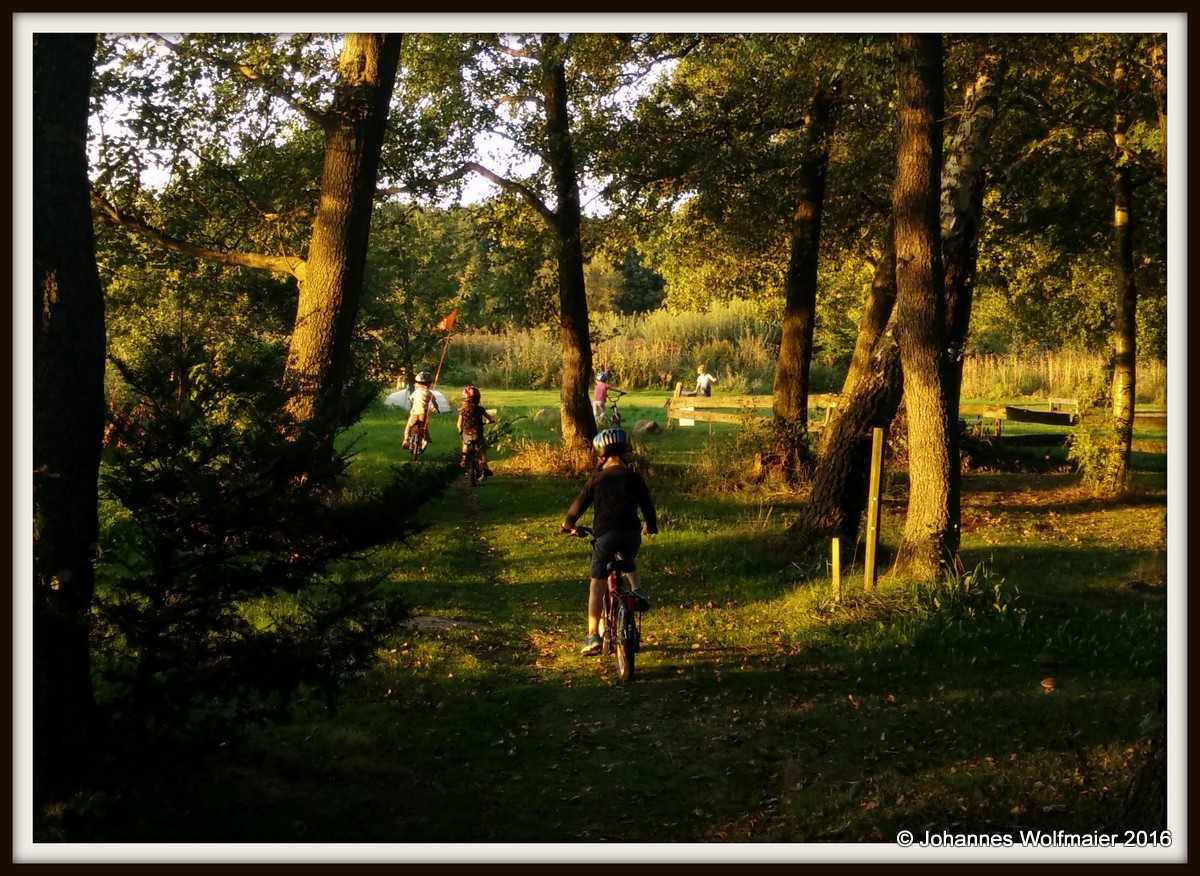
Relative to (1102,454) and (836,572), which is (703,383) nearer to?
(1102,454)

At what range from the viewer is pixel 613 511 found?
9859mm

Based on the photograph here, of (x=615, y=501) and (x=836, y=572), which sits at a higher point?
(x=615, y=501)

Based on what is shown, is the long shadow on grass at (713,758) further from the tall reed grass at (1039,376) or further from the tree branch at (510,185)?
the tall reed grass at (1039,376)

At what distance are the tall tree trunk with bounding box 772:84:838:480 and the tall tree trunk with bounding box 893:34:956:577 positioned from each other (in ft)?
23.5

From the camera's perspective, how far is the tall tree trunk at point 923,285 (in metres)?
11.5

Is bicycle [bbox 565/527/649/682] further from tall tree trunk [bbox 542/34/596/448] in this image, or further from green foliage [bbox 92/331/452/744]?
tall tree trunk [bbox 542/34/596/448]

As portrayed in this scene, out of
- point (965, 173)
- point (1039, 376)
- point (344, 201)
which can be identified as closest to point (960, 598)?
point (965, 173)

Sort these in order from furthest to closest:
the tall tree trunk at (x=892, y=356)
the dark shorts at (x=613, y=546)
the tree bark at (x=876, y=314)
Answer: the tree bark at (x=876, y=314) < the tall tree trunk at (x=892, y=356) < the dark shorts at (x=613, y=546)

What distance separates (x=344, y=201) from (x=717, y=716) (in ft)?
24.4

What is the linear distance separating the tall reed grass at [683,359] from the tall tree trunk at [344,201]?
25.2 meters

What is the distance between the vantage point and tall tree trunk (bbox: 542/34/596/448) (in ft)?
70.3

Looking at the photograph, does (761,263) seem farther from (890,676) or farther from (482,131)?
(890,676)

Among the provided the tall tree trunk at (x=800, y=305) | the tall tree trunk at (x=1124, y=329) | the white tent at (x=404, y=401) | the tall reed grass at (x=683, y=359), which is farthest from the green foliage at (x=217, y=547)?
the tall reed grass at (x=683, y=359)

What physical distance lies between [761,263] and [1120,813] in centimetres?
1892
